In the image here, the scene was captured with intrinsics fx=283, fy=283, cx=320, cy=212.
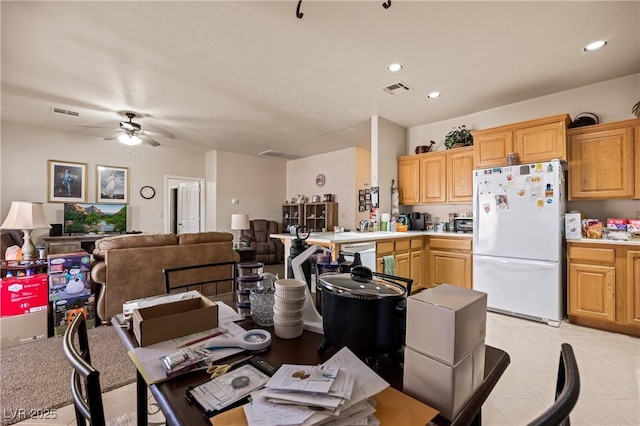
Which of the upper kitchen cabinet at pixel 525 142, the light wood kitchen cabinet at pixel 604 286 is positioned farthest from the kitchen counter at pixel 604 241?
the upper kitchen cabinet at pixel 525 142

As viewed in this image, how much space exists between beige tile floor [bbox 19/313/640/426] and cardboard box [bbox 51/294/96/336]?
1399 millimetres

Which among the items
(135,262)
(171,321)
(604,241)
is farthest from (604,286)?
(135,262)

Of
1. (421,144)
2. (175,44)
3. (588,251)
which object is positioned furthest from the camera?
(421,144)

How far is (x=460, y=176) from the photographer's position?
13.1ft

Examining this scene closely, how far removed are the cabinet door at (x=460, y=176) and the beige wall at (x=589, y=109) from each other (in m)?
0.27

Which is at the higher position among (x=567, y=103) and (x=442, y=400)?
(x=567, y=103)

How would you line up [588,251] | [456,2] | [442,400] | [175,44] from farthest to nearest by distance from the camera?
[588,251] → [175,44] → [456,2] → [442,400]

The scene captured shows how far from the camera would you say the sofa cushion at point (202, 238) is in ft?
11.3

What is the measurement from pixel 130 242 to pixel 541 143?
4.70 meters

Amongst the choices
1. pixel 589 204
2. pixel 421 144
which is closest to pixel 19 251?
pixel 421 144

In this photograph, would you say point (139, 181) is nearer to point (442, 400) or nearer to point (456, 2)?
point (456, 2)

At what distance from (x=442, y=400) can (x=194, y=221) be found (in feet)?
23.3

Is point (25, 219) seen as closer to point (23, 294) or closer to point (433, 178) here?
point (23, 294)

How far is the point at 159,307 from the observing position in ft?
3.30
